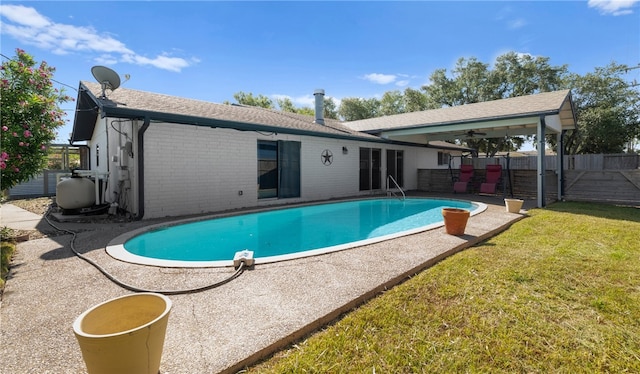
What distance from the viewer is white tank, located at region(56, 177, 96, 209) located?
7.40 metres

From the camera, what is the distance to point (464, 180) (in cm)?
1272

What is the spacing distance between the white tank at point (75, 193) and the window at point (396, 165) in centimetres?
1095

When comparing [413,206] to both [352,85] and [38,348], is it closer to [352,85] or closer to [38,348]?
[38,348]

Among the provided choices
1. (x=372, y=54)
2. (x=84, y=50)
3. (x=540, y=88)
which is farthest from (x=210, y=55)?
(x=540, y=88)

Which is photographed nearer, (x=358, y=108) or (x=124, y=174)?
(x=124, y=174)

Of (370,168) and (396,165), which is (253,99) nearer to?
(396,165)

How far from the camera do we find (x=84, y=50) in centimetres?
1016

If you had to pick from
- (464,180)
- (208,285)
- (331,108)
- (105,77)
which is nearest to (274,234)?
(208,285)

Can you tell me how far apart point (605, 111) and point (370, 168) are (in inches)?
718

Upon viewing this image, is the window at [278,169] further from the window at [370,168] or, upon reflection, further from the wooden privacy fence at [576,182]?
the wooden privacy fence at [576,182]

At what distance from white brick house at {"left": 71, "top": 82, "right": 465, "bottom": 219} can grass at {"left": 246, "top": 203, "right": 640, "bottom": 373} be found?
20.3 feet

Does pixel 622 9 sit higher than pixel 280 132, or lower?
higher

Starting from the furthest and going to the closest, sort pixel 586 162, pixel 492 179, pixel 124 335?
pixel 586 162
pixel 492 179
pixel 124 335

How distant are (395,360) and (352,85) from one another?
104 feet
